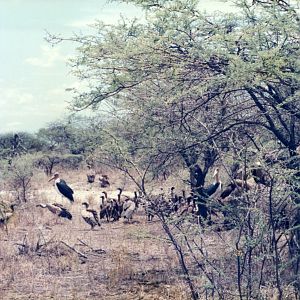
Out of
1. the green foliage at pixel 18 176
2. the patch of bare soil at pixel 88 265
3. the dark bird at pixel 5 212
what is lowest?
the patch of bare soil at pixel 88 265

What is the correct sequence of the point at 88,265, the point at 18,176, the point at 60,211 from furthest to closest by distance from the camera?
the point at 18,176
the point at 60,211
the point at 88,265

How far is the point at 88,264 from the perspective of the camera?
10.8 metres

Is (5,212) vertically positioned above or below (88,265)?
above

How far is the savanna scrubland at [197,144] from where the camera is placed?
7.73m

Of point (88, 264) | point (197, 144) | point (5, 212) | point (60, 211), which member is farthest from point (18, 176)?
point (197, 144)

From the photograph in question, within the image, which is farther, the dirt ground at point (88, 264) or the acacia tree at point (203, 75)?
the dirt ground at point (88, 264)

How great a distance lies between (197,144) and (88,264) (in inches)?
117

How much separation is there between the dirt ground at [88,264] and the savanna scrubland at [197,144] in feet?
0.10

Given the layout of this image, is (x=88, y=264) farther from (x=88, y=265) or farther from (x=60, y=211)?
(x=60, y=211)

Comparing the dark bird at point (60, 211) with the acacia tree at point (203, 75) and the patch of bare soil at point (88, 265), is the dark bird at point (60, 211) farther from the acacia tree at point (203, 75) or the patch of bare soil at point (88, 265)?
the acacia tree at point (203, 75)

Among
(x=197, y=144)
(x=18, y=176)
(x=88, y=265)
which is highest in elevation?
(x=18, y=176)

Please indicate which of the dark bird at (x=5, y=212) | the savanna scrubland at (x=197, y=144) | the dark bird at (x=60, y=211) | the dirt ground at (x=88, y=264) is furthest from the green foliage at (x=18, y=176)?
the savanna scrubland at (x=197, y=144)

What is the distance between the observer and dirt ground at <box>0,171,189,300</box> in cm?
919

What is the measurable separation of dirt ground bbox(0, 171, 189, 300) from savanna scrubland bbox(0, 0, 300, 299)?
0.10 ft
